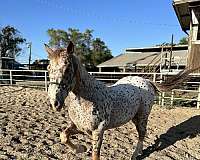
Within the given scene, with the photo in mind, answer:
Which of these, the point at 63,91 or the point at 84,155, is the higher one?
the point at 63,91

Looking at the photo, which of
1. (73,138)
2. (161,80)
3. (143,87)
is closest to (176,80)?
(143,87)

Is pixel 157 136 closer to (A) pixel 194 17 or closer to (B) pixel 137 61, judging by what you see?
(A) pixel 194 17

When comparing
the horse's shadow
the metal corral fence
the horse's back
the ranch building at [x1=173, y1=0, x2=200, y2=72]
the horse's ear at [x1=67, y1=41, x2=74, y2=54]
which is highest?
the ranch building at [x1=173, y1=0, x2=200, y2=72]

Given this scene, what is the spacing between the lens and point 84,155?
161 inches

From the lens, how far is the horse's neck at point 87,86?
121 inches

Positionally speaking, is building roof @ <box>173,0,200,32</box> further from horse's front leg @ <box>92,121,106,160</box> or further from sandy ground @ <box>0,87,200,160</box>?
horse's front leg @ <box>92,121,106,160</box>

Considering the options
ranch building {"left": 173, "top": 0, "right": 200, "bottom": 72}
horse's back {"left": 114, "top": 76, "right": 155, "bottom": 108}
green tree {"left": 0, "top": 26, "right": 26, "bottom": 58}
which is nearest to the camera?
horse's back {"left": 114, "top": 76, "right": 155, "bottom": 108}

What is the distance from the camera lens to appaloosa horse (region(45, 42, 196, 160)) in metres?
2.62

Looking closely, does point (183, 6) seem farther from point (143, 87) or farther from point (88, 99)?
point (88, 99)

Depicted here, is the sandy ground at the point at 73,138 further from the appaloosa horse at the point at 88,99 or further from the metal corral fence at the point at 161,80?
the metal corral fence at the point at 161,80

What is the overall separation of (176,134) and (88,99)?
3.65m

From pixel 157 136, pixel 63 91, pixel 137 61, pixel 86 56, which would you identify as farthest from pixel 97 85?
pixel 86 56

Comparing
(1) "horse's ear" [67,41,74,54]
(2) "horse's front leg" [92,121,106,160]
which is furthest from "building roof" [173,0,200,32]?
(1) "horse's ear" [67,41,74,54]

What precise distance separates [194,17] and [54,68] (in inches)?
341
